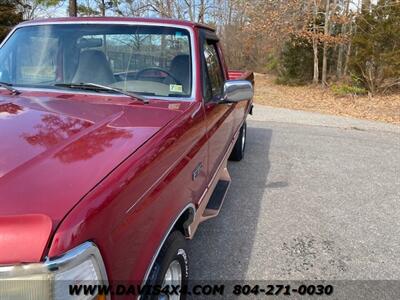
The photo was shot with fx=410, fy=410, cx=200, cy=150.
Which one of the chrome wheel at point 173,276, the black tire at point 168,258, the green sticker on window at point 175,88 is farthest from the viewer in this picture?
the green sticker on window at point 175,88

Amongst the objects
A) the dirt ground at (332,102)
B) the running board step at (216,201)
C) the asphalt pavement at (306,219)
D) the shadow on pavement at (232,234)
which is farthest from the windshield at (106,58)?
the dirt ground at (332,102)

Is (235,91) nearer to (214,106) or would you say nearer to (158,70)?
(214,106)

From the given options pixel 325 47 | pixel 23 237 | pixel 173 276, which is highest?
pixel 325 47

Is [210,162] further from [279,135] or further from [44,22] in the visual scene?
[279,135]

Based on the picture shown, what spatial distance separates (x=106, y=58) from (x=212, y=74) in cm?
105

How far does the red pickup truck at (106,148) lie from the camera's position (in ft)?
4.61

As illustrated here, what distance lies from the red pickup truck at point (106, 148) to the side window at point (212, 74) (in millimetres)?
20

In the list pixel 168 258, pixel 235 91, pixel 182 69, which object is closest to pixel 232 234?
pixel 235 91

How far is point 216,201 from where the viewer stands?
12.1ft

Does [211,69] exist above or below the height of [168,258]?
above

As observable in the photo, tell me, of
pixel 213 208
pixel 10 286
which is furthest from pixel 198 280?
pixel 10 286

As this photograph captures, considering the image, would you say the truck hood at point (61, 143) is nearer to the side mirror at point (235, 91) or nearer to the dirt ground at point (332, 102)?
the side mirror at point (235, 91)

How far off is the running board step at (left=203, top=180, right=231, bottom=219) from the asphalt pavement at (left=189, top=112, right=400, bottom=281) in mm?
397

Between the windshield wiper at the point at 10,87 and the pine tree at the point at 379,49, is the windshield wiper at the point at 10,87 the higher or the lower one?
the lower one
